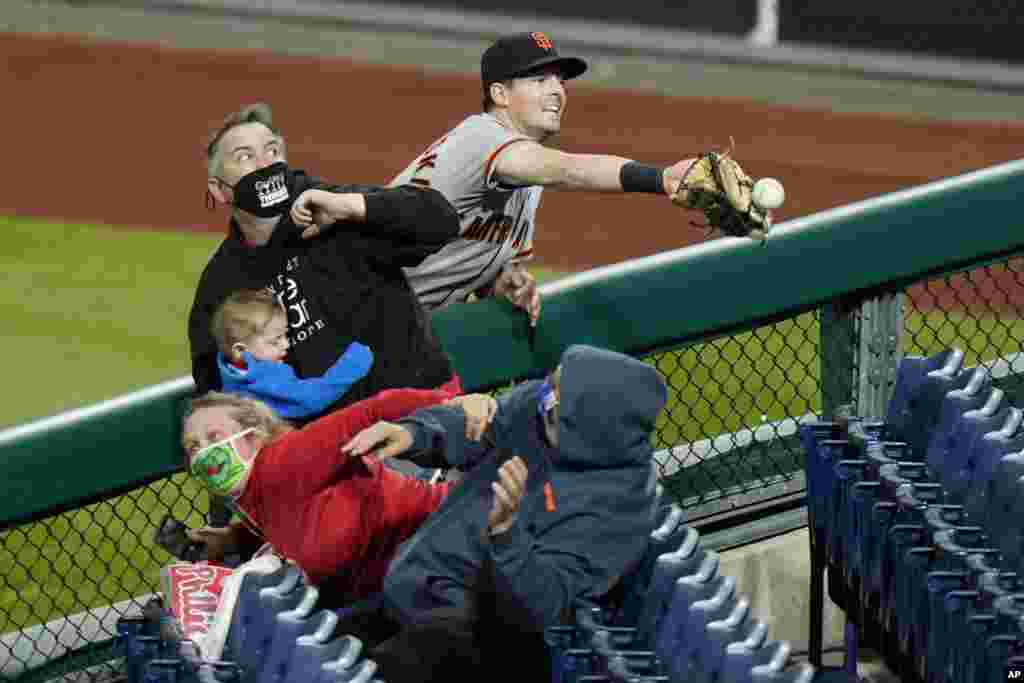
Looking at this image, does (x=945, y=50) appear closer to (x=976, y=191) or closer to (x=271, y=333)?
(x=976, y=191)

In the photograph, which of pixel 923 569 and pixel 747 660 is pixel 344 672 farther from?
pixel 923 569

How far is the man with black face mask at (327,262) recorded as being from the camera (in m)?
4.92

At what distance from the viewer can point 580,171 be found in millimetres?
5059

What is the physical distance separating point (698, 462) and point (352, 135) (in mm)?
7207

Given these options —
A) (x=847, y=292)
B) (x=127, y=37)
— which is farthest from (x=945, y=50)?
(x=847, y=292)

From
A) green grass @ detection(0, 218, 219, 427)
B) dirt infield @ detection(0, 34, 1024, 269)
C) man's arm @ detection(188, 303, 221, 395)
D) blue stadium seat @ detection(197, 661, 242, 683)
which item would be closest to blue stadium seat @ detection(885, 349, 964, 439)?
man's arm @ detection(188, 303, 221, 395)

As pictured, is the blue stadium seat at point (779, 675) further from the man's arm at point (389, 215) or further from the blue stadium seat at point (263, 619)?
the man's arm at point (389, 215)

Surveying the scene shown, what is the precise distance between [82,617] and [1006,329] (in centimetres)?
304

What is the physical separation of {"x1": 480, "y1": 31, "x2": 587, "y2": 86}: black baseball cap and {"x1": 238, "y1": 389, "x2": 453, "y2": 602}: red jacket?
110cm

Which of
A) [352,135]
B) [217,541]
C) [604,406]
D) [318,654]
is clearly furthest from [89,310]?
[318,654]

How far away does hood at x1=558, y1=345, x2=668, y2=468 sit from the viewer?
14.1 feet

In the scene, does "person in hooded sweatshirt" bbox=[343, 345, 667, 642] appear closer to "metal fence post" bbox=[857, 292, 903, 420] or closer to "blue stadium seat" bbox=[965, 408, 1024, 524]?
"blue stadium seat" bbox=[965, 408, 1024, 524]

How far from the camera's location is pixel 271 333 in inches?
190

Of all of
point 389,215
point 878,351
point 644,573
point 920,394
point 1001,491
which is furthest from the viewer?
point 878,351
